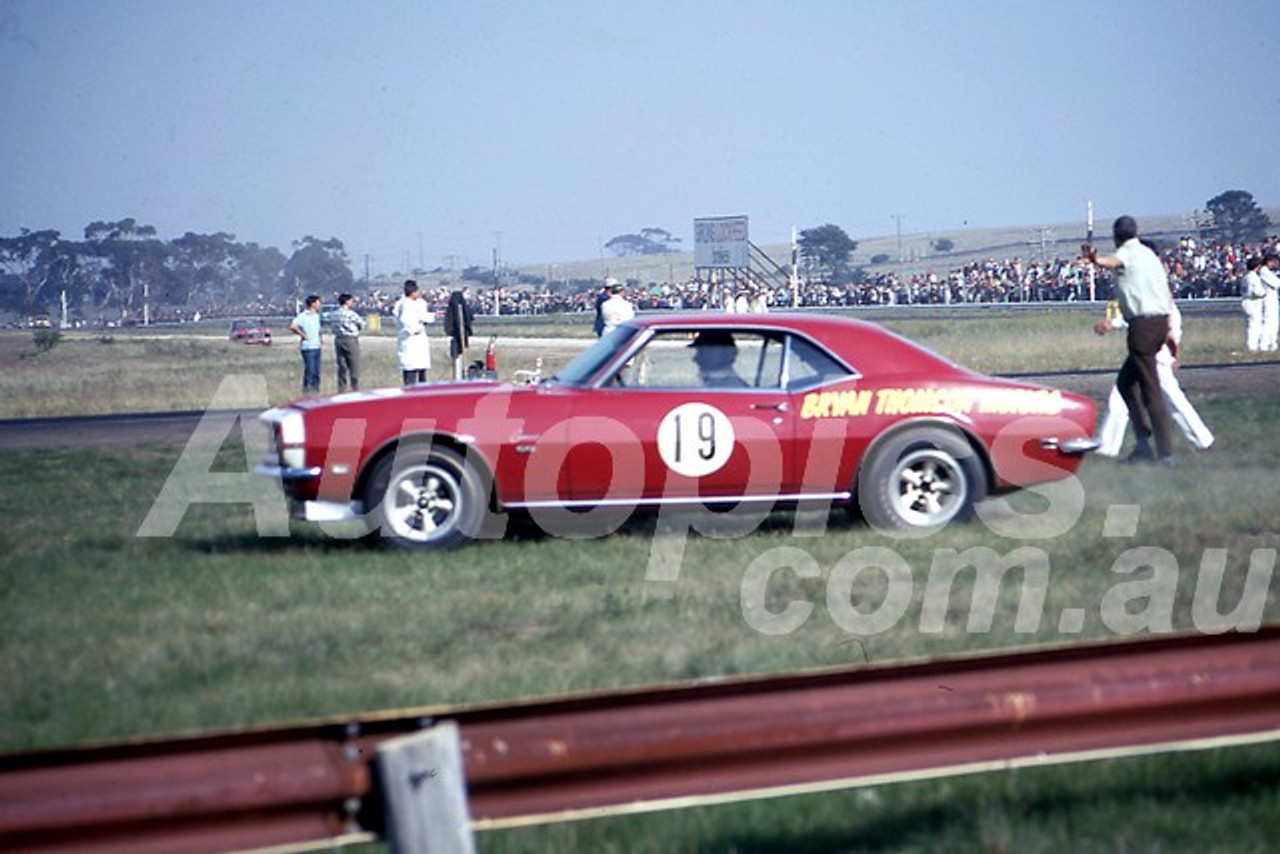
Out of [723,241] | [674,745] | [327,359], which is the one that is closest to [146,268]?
[723,241]

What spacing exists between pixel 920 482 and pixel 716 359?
4.29 feet

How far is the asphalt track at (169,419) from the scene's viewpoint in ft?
59.5

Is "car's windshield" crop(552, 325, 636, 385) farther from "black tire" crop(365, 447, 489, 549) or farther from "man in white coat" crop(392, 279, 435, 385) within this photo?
"man in white coat" crop(392, 279, 435, 385)

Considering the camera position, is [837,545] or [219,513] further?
[219,513]

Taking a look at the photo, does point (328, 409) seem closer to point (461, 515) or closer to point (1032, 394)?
point (461, 515)

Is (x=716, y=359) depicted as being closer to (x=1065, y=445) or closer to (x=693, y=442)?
(x=693, y=442)

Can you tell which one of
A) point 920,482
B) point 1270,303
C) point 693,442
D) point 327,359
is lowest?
point 327,359

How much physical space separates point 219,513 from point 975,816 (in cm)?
764

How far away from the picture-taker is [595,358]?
30.3ft

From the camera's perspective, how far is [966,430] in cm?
909

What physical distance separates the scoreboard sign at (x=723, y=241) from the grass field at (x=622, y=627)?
67.8 metres

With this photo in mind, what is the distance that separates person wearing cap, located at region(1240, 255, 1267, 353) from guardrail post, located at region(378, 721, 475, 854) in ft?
77.3

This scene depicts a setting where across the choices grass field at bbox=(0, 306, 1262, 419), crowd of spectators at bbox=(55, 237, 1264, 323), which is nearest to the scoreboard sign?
crowd of spectators at bbox=(55, 237, 1264, 323)

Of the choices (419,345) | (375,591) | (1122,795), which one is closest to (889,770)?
(1122,795)
